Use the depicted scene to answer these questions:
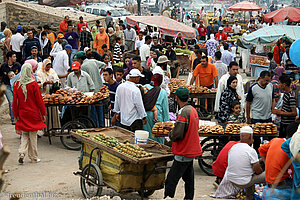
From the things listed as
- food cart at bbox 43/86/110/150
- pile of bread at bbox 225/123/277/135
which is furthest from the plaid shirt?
pile of bread at bbox 225/123/277/135

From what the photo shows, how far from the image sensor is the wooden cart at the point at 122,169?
20.2 feet

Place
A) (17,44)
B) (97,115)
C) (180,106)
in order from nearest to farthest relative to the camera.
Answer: (180,106), (97,115), (17,44)

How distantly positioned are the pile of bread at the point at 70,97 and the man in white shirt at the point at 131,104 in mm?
1679

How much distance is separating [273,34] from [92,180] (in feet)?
36.6

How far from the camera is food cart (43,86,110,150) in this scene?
943cm

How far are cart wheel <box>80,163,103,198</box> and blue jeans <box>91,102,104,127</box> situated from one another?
10.8ft

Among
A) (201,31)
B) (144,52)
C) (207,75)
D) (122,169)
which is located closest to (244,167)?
(122,169)

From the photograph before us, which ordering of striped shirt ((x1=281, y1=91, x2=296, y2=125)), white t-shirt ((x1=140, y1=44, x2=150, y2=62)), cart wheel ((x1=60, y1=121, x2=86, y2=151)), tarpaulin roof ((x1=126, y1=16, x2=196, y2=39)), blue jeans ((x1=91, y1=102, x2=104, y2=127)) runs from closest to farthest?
1. striped shirt ((x1=281, y1=91, x2=296, y2=125))
2. cart wheel ((x1=60, y1=121, x2=86, y2=151))
3. blue jeans ((x1=91, y1=102, x2=104, y2=127))
4. white t-shirt ((x1=140, y1=44, x2=150, y2=62))
5. tarpaulin roof ((x1=126, y1=16, x2=196, y2=39))

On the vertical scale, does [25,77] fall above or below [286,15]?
below

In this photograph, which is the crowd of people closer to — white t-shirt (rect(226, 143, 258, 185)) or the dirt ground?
white t-shirt (rect(226, 143, 258, 185))

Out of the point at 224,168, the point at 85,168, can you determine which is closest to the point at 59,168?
the point at 85,168

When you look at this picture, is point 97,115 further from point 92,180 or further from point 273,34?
point 273,34

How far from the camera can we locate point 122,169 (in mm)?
6133

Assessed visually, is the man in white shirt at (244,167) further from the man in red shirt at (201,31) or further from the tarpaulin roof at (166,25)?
the man in red shirt at (201,31)
